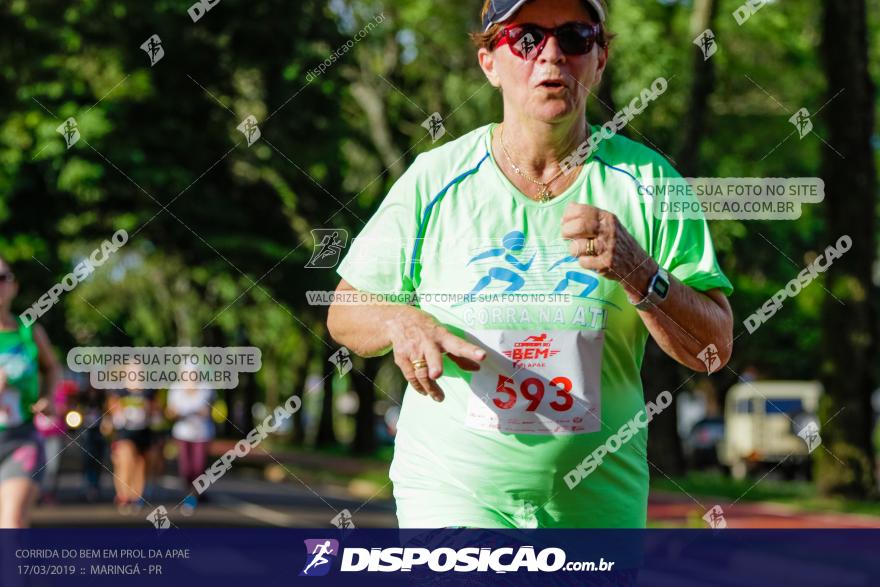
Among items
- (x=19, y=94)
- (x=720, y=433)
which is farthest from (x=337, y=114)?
(x=720, y=433)

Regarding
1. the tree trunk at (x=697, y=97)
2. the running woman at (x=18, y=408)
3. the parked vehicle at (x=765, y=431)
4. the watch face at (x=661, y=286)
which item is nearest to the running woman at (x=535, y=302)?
the watch face at (x=661, y=286)

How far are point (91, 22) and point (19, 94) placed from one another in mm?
1320

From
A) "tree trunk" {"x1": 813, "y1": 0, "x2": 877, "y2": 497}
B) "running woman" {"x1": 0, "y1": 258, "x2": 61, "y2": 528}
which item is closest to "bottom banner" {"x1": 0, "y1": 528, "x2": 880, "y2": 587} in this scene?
"running woman" {"x1": 0, "y1": 258, "x2": 61, "y2": 528}

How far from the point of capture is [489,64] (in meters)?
3.42

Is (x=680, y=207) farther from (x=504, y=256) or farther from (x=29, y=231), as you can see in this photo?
(x=29, y=231)

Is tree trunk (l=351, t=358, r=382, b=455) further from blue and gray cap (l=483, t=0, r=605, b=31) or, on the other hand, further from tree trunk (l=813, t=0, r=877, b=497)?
blue and gray cap (l=483, t=0, r=605, b=31)

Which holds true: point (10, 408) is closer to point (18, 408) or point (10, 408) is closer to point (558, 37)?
point (18, 408)

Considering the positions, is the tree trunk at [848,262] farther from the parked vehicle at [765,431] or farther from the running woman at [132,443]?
the parked vehicle at [765,431]

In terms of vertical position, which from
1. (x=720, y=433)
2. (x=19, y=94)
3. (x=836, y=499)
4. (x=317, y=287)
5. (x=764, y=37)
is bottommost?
(x=836, y=499)

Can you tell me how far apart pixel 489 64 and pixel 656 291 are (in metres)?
0.78

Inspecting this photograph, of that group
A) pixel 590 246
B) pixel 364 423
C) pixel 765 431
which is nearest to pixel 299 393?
pixel 364 423

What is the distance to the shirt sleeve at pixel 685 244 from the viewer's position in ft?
10.3

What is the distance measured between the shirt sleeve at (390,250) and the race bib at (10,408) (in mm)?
→ 4088

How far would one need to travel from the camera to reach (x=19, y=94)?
1780 cm
